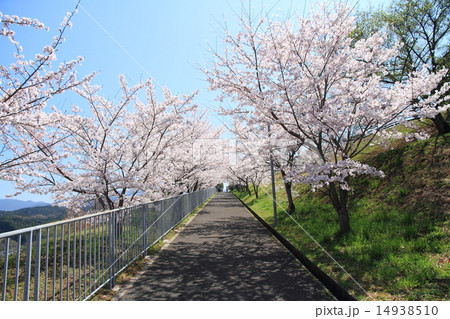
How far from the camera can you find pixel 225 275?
5.02m

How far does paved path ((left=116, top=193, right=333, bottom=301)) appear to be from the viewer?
4.04m

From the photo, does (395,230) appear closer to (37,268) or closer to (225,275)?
(225,275)

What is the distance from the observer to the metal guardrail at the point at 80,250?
2660mm

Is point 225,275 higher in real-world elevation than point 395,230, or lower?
lower

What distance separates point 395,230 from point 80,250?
20.8ft

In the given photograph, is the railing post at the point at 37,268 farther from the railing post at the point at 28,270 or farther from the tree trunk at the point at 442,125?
the tree trunk at the point at 442,125

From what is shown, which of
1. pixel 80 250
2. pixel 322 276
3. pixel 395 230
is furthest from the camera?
pixel 395 230

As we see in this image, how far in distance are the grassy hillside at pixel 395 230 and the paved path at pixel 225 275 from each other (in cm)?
60

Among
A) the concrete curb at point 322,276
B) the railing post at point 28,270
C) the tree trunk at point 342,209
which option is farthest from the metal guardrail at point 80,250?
the tree trunk at point 342,209

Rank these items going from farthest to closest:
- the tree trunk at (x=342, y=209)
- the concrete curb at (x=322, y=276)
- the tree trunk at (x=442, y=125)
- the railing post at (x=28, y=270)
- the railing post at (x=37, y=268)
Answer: the tree trunk at (x=442, y=125)
the tree trunk at (x=342, y=209)
the concrete curb at (x=322, y=276)
the railing post at (x=37, y=268)
the railing post at (x=28, y=270)

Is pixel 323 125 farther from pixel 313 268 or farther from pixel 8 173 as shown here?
pixel 8 173

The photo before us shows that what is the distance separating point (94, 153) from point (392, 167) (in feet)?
33.9

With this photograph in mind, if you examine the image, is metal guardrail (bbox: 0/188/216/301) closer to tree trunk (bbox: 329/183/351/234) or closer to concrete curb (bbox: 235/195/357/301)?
Answer: concrete curb (bbox: 235/195/357/301)

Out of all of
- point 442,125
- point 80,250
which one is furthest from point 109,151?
point 442,125
